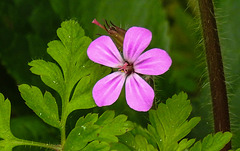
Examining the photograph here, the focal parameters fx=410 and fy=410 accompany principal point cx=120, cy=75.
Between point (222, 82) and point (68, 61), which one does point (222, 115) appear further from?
point (68, 61)

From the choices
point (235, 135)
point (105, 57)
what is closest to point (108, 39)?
point (105, 57)

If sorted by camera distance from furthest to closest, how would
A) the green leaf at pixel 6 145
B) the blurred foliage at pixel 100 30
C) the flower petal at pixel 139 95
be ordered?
the blurred foliage at pixel 100 30 < the green leaf at pixel 6 145 < the flower petal at pixel 139 95

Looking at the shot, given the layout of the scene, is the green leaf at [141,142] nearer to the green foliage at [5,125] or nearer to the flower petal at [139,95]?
the flower petal at [139,95]

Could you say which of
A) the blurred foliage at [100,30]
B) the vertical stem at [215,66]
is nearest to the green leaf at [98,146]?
the vertical stem at [215,66]

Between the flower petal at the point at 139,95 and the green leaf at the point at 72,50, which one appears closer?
the flower petal at the point at 139,95

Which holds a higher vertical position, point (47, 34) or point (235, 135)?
point (47, 34)

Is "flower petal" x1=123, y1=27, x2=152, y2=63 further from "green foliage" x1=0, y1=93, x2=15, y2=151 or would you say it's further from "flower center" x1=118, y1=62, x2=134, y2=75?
"green foliage" x1=0, y1=93, x2=15, y2=151
